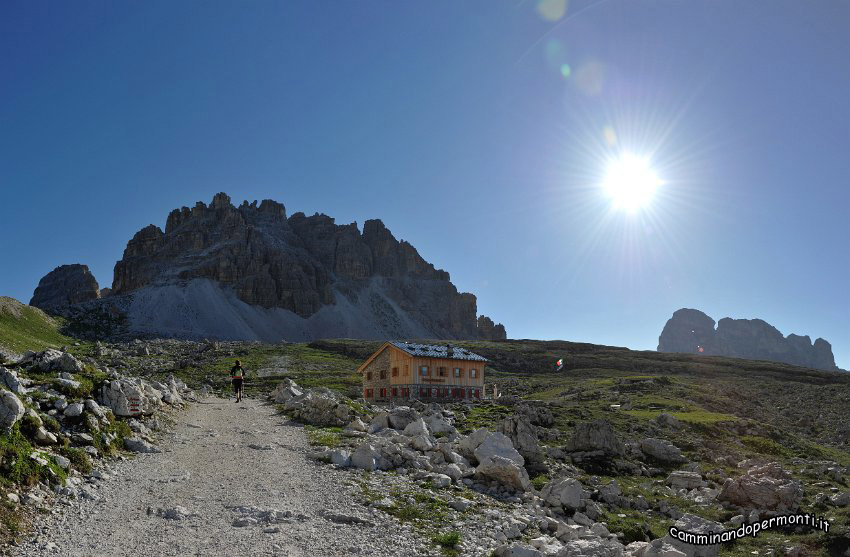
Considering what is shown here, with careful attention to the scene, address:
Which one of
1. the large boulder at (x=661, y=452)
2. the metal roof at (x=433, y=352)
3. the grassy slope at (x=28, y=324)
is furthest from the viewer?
the grassy slope at (x=28, y=324)

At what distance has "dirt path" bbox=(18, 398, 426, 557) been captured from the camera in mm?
11570

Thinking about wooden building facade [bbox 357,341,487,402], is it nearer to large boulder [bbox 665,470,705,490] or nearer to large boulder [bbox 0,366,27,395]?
large boulder [bbox 665,470,705,490]

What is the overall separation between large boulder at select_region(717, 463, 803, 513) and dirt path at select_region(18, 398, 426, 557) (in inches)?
711

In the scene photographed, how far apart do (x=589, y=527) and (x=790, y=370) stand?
179 metres

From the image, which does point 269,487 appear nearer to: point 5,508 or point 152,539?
point 152,539

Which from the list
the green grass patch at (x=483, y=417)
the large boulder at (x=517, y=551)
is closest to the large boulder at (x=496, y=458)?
the large boulder at (x=517, y=551)

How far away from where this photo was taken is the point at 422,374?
67.4 meters

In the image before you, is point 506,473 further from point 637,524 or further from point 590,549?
point 590,549

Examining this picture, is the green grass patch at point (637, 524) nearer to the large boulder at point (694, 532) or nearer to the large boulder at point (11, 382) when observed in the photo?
the large boulder at point (694, 532)

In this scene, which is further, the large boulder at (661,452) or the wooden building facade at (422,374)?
the wooden building facade at (422,374)

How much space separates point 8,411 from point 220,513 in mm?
6996

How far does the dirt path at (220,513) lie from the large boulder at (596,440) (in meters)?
19.2

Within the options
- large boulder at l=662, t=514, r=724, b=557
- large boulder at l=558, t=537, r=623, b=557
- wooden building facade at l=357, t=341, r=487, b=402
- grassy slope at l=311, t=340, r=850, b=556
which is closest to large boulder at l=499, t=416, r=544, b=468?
grassy slope at l=311, t=340, r=850, b=556

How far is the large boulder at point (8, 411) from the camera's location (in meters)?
14.0
